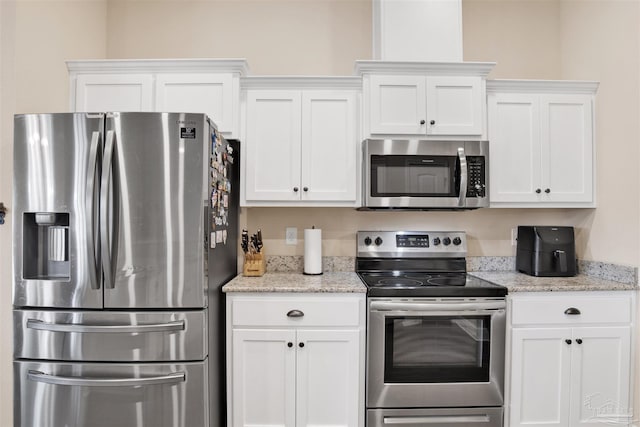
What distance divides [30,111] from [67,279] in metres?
0.99

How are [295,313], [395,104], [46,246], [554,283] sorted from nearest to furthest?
[46,246] < [295,313] < [554,283] < [395,104]

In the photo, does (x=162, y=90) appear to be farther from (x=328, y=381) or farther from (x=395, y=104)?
(x=328, y=381)

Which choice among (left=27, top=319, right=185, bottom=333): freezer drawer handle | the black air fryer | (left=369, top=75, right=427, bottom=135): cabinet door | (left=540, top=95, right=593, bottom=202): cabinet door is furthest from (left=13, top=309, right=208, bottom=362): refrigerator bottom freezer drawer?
(left=540, top=95, right=593, bottom=202): cabinet door

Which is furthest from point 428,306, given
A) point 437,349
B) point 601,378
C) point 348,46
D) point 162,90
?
point 162,90

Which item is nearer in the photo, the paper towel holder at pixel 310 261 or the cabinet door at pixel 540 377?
the cabinet door at pixel 540 377

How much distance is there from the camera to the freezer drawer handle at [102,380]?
183 cm

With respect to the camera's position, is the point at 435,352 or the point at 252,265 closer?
the point at 435,352

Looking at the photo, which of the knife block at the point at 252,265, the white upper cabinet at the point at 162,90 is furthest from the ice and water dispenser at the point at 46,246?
the knife block at the point at 252,265

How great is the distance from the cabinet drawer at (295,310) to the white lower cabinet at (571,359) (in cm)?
97

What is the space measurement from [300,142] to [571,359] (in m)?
2.05

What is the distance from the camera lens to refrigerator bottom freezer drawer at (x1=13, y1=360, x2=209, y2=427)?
1843 millimetres

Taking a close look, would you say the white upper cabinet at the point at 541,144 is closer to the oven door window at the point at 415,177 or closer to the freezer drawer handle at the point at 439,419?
the oven door window at the point at 415,177

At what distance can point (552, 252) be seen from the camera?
2.48 metres

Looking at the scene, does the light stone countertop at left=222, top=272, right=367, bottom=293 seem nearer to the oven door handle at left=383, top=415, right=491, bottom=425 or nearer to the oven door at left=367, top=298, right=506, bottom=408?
Answer: the oven door at left=367, top=298, right=506, bottom=408
